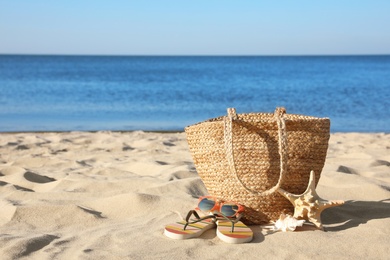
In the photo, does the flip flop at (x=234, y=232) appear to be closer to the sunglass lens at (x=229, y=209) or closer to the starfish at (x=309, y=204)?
the sunglass lens at (x=229, y=209)

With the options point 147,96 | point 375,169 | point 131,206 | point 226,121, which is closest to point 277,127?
point 226,121

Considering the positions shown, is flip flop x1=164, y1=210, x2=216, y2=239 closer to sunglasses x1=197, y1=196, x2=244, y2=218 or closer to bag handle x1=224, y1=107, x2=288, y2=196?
sunglasses x1=197, y1=196, x2=244, y2=218

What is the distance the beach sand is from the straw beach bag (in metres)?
0.20

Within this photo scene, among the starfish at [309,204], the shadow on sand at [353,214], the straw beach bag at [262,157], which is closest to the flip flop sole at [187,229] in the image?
the straw beach bag at [262,157]

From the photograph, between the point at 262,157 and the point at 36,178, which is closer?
the point at 262,157

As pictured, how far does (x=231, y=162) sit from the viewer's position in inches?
120

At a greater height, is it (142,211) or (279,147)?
(279,147)

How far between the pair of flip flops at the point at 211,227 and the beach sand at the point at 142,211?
3 centimetres

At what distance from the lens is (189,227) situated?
3.01 m

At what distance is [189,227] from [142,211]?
0.64 metres

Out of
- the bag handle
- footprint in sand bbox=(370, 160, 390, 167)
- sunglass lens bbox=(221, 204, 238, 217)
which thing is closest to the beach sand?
footprint in sand bbox=(370, 160, 390, 167)

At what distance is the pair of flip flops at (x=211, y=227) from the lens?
9.34 feet

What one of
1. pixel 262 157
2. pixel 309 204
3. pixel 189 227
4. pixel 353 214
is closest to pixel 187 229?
pixel 189 227

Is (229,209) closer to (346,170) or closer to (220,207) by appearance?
(220,207)
